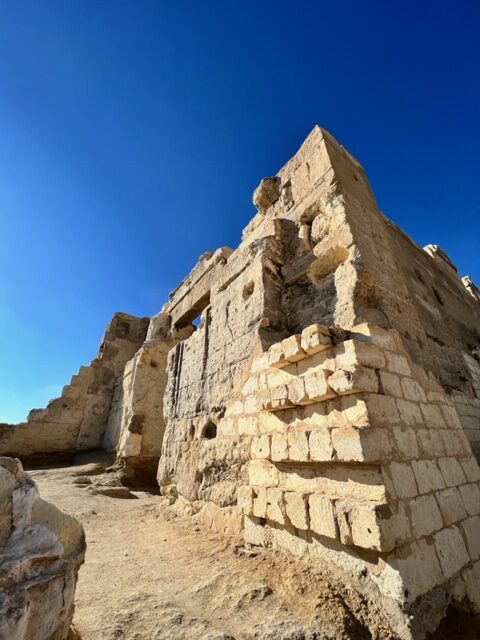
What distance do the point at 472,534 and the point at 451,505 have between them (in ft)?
0.93

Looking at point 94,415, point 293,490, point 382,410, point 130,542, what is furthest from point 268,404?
point 94,415

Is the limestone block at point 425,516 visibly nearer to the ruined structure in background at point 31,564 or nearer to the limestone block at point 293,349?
the limestone block at point 293,349

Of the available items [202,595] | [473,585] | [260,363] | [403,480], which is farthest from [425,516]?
[260,363]

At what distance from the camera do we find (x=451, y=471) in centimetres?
238

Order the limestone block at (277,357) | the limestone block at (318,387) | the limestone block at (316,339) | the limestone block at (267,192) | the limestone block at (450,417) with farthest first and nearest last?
the limestone block at (267,192), the limestone block at (450,417), the limestone block at (277,357), the limestone block at (316,339), the limestone block at (318,387)

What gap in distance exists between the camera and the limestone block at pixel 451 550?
6.15 feet

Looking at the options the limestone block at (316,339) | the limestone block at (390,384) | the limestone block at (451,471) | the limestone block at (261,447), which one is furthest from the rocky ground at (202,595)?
the limestone block at (316,339)

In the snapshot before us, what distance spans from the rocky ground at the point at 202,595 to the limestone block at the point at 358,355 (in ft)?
4.56

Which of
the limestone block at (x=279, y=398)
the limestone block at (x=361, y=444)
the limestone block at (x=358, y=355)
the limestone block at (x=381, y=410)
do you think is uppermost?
the limestone block at (x=358, y=355)

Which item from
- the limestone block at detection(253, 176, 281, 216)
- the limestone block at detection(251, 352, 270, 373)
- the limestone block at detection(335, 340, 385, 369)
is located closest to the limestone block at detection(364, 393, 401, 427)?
the limestone block at detection(335, 340, 385, 369)

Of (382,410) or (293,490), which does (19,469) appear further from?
(382,410)

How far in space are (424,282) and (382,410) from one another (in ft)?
14.1

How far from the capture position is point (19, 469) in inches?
45.5

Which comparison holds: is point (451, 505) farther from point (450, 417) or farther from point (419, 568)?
point (450, 417)
